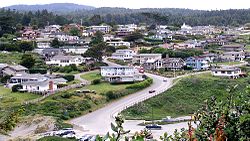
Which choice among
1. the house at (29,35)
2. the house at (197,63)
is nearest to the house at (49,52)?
the house at (29,35)

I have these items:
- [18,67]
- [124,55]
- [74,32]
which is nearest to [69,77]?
[18,67]

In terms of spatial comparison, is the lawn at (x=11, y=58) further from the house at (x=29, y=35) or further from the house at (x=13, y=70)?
the house at (x=29, y=35)

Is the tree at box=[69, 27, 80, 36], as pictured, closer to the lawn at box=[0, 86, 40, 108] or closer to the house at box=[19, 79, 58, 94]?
the lawn at box=[0, 86, 40, 108]

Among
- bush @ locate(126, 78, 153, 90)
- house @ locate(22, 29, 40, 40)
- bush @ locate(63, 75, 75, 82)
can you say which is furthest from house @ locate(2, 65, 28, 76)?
house @ locate(22, 29, 40, 40)

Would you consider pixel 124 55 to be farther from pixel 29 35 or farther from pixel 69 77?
pixel 29 35

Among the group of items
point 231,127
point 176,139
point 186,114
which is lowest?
point 186,114

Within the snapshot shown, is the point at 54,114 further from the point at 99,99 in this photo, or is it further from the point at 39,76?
the point at 39,76

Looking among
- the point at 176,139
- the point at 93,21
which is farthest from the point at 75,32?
the point at 176,139

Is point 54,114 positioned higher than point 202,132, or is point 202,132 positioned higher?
point 202,132
